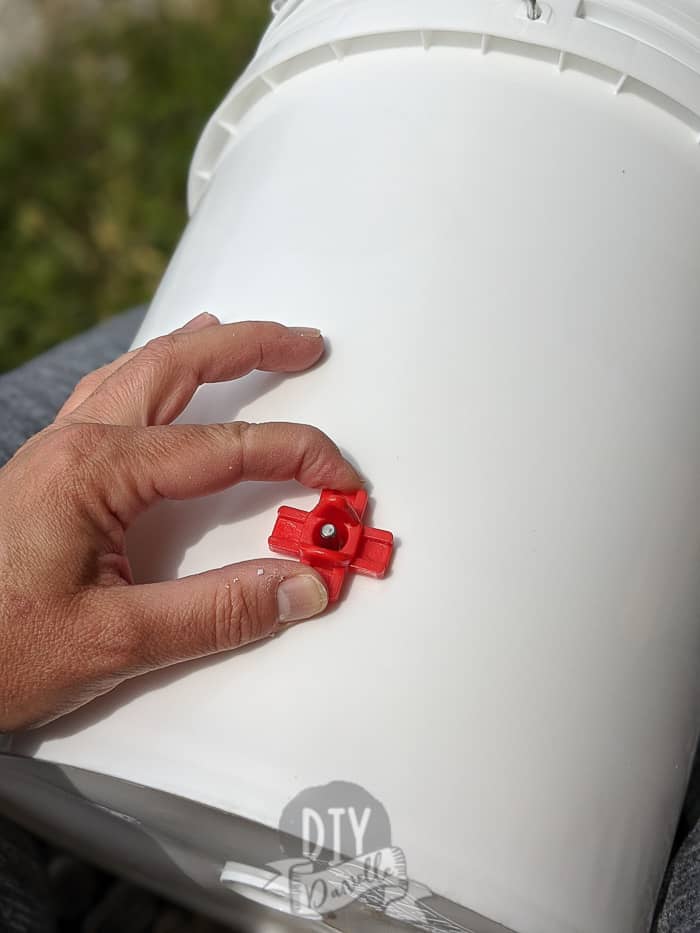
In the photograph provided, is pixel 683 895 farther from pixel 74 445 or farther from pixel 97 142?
pixel 97 142

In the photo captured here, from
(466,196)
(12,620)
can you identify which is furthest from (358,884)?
(466,196)

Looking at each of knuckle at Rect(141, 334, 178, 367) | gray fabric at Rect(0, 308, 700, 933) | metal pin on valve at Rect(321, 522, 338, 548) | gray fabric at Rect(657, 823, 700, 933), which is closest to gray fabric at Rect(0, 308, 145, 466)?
gray fabric at Rect(0, 308, 700, 933)

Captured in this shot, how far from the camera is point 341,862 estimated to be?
16.0 inches

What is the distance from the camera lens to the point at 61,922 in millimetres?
788

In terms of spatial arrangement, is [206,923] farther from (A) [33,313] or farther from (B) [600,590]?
(A) [33,313]

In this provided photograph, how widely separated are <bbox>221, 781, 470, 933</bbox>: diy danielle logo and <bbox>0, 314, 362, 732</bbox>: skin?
82 millimetres

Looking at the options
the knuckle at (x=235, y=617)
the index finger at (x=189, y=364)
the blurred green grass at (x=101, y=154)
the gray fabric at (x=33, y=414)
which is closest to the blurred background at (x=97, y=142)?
the blurred green grass at (x=101, y=154)

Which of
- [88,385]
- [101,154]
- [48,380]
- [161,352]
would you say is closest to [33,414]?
[48,380]

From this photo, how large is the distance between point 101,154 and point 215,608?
1.19 m

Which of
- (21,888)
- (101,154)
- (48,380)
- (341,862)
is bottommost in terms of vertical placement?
(21,888)

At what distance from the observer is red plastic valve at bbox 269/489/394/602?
1.37 ft

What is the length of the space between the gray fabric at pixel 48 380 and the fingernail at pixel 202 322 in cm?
27

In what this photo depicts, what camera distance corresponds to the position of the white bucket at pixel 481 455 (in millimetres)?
398

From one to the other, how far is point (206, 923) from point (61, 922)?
13 centimetres
